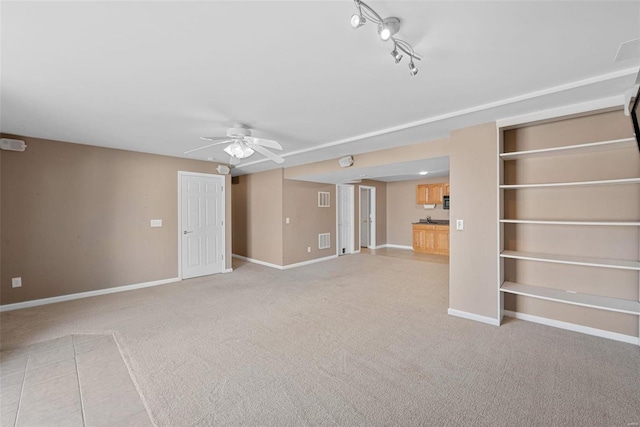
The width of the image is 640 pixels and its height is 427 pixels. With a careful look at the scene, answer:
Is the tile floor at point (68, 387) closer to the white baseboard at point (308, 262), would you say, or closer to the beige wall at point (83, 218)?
the beige wall at point (83, 218)

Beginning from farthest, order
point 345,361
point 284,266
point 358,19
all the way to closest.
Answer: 1. point 284,266
2. point 345,361
3. point 358,19

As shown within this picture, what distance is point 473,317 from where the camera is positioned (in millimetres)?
3244

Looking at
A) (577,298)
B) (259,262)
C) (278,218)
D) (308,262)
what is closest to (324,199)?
(278,218)

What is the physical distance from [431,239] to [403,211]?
145cm

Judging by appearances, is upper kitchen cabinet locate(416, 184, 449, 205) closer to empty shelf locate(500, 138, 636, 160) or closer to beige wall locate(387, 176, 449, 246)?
beige wall locate(387, 176, 449, 246)

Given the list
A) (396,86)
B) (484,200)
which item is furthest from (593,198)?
(396,86)

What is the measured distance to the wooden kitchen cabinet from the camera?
24.7 feet

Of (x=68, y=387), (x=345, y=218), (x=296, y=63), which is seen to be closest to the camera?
(x=296, y=63)

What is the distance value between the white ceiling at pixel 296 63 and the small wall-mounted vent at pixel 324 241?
13.4 feet

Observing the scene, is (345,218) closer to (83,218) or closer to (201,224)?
(201,224)

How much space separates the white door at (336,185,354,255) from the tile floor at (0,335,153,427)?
5.71 meters

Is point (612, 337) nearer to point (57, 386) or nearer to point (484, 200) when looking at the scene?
point (484, 200)

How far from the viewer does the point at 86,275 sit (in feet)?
13.9

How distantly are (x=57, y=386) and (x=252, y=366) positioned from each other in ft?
4.84
